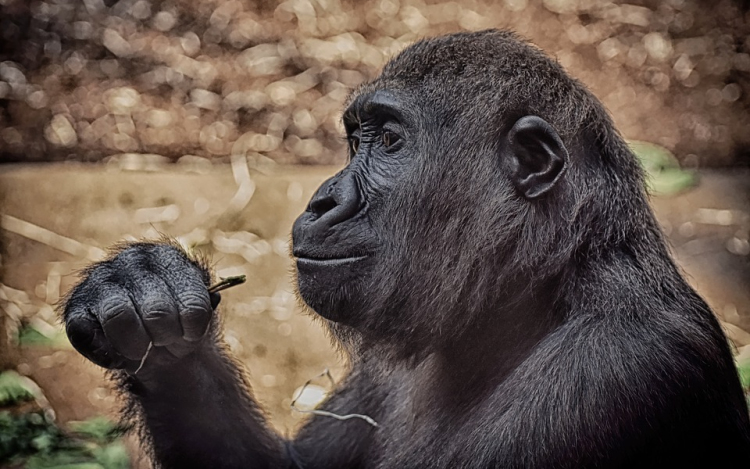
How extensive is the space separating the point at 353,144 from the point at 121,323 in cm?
111

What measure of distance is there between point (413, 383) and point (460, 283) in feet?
1.79

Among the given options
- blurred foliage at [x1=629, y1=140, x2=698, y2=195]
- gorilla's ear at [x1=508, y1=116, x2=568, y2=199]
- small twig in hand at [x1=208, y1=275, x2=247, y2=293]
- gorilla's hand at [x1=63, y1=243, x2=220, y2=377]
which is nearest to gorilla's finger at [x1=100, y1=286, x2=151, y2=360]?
gorilla's hand at [x1=63, y1=243, x2=220, y2=377]

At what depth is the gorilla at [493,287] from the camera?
2.62m

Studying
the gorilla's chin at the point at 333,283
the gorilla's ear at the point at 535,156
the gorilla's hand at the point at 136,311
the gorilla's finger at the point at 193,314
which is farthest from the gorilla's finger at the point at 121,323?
the gorilla's ear at the point at 535,156

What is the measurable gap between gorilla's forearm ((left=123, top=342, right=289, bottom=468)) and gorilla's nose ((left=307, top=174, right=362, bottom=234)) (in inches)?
33.4

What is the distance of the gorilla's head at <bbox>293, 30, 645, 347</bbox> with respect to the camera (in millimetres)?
Answer: 2855

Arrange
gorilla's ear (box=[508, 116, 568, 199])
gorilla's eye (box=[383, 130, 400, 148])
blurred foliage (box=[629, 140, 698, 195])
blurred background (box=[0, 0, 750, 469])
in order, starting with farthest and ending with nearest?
blurred foliage (box=[629, 140, 698, 195]) → blurred background (box=[0, 0, 750, 469]) → gorilla's eye (box=[383, 130, 400, 148]) → gorilla's ear (box=[508, 116, 568, 199])

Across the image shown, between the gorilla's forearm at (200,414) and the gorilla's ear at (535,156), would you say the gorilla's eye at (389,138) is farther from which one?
the gorilla's forearm at (200,414)

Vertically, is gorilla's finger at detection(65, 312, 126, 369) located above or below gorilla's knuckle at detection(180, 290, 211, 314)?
below

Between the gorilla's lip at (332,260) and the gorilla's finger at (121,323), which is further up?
the gorilla's lip at (332,260)

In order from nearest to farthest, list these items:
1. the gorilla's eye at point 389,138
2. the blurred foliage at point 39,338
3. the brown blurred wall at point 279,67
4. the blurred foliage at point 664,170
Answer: the gorilla's eye at point 389,138, the blurred foliage at point 39,338, the blurred foliage at point 664,170, the brown blurred wall at point 279,67

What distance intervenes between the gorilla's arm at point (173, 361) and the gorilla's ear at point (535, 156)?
1121mm

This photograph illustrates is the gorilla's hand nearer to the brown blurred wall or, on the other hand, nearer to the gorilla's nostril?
the gorilla's nostril

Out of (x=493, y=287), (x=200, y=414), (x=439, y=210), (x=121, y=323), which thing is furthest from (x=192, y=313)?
(x=493, y=287)
